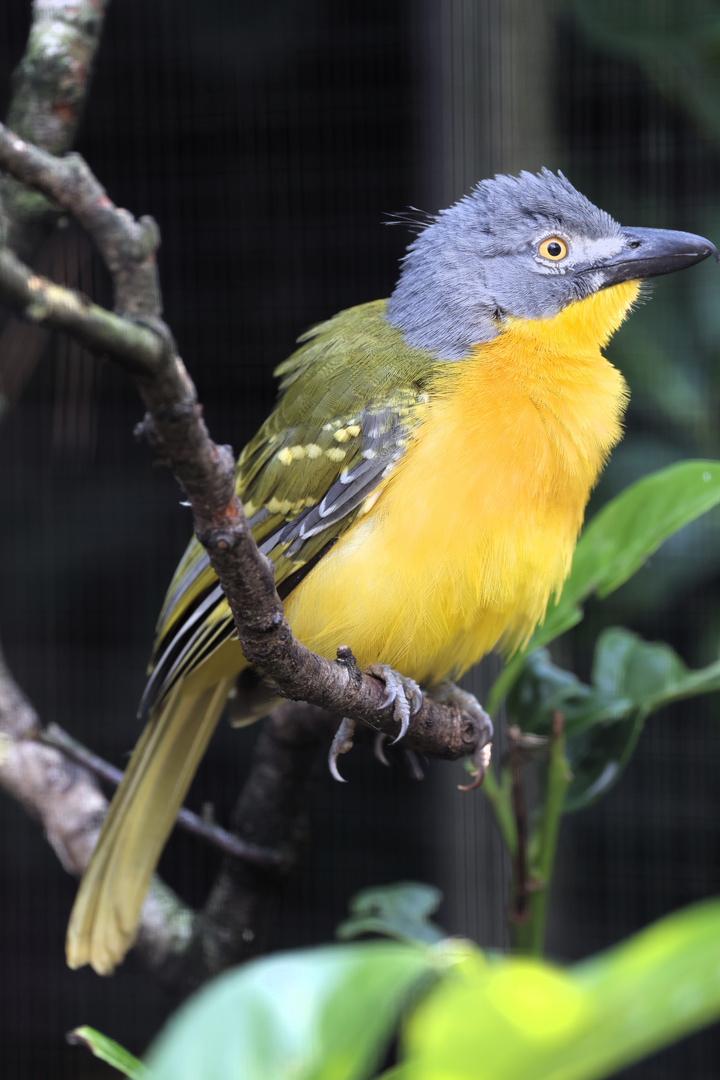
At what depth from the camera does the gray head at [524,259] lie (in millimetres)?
1419

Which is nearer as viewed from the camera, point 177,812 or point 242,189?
point 177,812

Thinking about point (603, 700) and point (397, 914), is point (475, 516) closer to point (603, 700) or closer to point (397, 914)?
point (603, 700)

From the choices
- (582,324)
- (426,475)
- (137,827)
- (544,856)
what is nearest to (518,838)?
(544,856)

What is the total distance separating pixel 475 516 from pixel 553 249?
1.62 feet

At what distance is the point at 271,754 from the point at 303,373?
0.62 m

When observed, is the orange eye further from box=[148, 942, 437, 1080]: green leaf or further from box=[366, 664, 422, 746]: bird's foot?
box=[148, 942, 437, 1080]: green leaf

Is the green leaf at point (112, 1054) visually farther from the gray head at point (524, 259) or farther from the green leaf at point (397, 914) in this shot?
the gray head at point (524, 259)

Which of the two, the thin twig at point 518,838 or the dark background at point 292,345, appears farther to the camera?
the dark background at point 292,345

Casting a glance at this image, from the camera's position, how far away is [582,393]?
136cm

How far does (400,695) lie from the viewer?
1170 mm

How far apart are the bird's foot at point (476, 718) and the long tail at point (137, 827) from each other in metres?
0.35

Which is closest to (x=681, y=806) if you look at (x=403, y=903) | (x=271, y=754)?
(x=403, y=903)

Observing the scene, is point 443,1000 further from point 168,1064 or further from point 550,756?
point 550,756

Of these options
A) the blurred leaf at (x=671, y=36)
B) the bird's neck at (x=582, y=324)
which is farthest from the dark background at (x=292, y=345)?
the bird's neck at (x=582, y=324)
